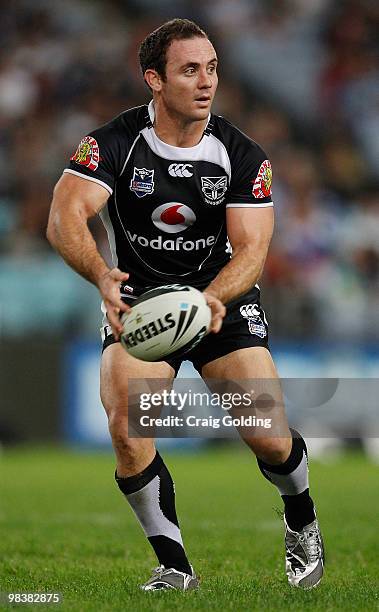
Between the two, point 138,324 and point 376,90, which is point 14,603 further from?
point 376,90

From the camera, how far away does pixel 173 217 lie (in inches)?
227

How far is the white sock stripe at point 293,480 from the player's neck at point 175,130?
1630mm

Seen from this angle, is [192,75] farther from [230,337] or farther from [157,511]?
[157,511]

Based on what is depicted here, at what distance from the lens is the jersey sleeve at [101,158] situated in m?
5.49

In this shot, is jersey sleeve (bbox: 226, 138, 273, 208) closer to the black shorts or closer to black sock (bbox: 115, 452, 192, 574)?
the black shorts

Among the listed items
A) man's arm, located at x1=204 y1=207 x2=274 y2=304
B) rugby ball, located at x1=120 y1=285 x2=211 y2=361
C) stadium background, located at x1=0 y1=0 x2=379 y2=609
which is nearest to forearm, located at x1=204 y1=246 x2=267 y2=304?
man's arm, located at x1=204 y1=207 x2=274 y2=304

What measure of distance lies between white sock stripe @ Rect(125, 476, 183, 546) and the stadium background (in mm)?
3565

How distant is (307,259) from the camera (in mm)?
15180

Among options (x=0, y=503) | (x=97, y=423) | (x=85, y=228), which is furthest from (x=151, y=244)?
(x=97, y=423)

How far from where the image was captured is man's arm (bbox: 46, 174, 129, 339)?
16.4 feet

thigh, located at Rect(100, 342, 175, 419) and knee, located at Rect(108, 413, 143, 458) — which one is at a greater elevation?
thigh, located at Rect(100, 342, 175, 419)

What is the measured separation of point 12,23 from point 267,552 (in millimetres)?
13542

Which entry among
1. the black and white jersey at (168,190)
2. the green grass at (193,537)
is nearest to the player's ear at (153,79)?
the black and white jersey at (168,190)

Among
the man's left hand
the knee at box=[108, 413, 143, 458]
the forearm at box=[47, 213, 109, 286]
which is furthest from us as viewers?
the knee at box=[108, 413, 143, 458]
